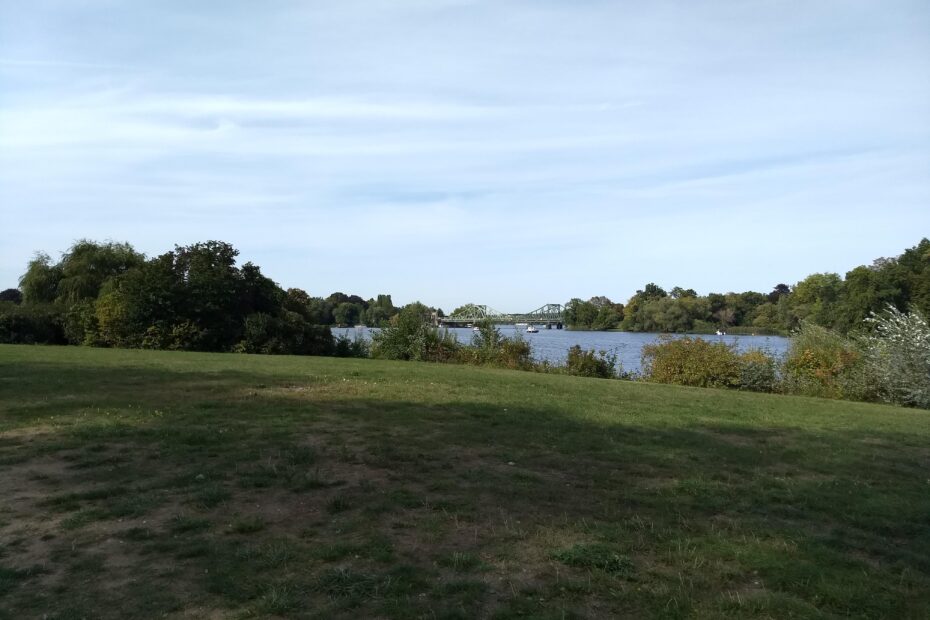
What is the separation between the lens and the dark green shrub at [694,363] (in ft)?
72.9

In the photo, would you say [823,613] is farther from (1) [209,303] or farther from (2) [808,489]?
(1) [209,303]

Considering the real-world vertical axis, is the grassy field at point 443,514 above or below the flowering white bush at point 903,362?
below

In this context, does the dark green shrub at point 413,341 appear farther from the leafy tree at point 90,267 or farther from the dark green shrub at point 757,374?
the leafy tree at point 90,267

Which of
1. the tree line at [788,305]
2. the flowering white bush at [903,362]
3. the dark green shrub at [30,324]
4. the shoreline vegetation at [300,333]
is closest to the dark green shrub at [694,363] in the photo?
the shoreline vegetation at [300,333]

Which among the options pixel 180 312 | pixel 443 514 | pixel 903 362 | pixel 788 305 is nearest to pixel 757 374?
pixel 903 362

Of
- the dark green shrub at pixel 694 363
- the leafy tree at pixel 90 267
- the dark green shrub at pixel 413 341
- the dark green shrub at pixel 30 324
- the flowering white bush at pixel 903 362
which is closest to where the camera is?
the flowering white bush at pixel 903 362

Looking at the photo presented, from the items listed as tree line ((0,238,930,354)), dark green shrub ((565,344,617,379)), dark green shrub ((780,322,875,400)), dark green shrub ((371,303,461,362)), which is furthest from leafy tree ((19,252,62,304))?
dark green shrub ((780,322,875,400))

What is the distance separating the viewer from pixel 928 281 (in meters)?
52.9

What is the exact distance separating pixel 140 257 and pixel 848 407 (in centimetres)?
3838

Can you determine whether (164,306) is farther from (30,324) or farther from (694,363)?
(694,363)

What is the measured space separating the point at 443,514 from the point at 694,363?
18.9 meters

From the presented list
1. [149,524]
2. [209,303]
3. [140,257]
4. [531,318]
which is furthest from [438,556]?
[531,318]

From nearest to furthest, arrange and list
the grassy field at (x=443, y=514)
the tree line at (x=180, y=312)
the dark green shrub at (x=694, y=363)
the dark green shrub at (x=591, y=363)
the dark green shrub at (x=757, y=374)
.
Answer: the grassy field at (x=443, y=514) < the dark green shrub at (x=757, y=374) < the dark green shrub at (x=694, y=363) < the dark green shrub at (x=591, y=363) < the tree line at (x=180, y=312)

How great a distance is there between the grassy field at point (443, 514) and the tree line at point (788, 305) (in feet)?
122
